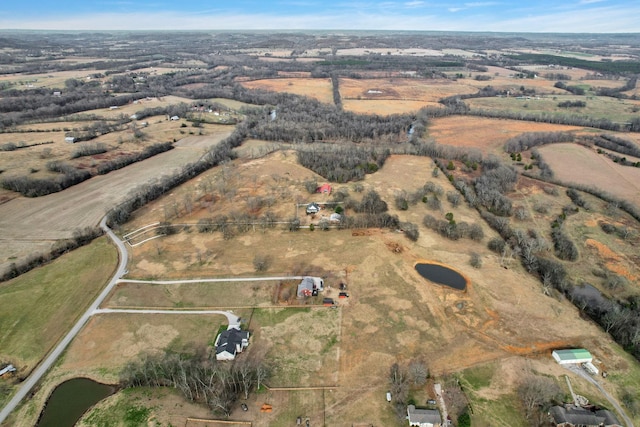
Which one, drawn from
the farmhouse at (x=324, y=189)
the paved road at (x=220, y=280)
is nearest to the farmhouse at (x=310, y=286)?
the paved road at (x=220, y=280)

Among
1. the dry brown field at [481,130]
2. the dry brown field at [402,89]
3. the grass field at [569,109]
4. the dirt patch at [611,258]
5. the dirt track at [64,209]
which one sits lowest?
the dirt patch at [611,258]

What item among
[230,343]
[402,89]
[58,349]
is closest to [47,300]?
[58,349]

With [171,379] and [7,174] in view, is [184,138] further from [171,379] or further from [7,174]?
[171,379]

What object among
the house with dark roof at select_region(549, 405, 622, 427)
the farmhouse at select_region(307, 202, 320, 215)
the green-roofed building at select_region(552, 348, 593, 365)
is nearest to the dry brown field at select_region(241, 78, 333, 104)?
the farmhouse at select_region(307, 202, 320, 215)

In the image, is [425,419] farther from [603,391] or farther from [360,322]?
[603,391]

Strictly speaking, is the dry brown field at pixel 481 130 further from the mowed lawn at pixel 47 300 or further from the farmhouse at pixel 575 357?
the mowed lawn at pixel 47 300

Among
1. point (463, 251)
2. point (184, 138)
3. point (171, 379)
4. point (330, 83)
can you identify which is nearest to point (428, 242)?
point (463, 251)
